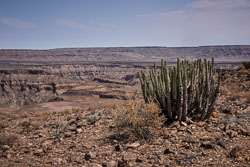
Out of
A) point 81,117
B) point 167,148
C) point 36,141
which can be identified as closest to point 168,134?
point 167,148

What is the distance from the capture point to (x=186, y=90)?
17.6ft

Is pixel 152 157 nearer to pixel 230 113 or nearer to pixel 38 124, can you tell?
pixel 230 113

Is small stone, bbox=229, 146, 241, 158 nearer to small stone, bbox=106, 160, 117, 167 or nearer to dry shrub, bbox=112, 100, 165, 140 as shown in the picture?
dry shrub, bbox=112, 100, 165, 140

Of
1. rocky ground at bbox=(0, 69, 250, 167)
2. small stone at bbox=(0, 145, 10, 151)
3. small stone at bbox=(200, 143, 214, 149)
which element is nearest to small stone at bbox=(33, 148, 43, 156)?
rocky ground at bbox=(0, 69, 250, 167)

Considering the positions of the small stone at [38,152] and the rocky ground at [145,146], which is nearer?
the rocky ground at [145,146]

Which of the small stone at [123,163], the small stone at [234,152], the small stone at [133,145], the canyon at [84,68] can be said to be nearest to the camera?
the small stone at [234,152]

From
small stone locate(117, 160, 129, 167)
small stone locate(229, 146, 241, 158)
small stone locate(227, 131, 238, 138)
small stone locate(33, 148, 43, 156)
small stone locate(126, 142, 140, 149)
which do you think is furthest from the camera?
small stone locate(33, 148, 43, 156)

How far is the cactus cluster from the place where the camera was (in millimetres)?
5469

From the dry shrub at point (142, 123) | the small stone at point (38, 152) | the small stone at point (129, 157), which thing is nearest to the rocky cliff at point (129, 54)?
the dry shrub at point (142, 123)

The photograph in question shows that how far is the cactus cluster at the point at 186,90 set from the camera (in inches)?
215

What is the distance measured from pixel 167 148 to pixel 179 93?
1726 mm

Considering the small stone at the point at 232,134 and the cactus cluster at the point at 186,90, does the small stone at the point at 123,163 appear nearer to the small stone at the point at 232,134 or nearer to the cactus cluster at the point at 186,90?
the cactus cluster at the point at 186,90

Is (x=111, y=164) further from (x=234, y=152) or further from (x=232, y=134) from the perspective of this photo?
(x=232, y=134)

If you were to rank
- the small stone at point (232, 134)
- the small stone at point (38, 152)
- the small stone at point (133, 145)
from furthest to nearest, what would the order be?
the small stone at point (38, 152)
the small stone at point (133, 145)
the small stone at point (232, 134)
